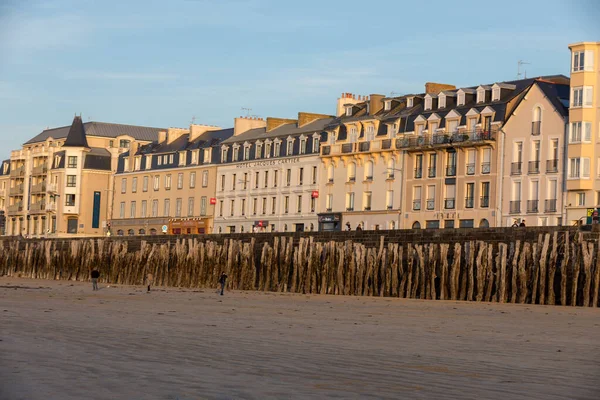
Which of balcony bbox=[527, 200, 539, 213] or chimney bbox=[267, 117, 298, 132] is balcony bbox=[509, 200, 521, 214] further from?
chimney bbox=[267, 117, 298, 132]

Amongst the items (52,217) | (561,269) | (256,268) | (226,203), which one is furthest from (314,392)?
(52,217)

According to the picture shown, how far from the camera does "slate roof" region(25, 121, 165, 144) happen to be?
120500 millimetres

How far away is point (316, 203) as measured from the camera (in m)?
82.7

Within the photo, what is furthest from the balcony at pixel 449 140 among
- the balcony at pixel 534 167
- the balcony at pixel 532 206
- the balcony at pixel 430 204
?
the balcony at pixel 532 206

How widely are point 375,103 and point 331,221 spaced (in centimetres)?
906

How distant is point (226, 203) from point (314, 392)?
7974cm

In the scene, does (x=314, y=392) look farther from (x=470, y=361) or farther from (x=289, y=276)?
(x=289, y=276)

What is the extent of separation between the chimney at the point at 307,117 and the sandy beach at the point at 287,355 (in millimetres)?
61535

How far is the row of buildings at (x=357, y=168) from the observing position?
213 feet

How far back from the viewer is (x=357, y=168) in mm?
79750

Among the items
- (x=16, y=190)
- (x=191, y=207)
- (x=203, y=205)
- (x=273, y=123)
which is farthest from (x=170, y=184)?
(x=16, y=190)

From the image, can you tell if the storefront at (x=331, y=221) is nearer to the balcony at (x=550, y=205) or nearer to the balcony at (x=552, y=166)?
the balcony at (x=550, y=205)

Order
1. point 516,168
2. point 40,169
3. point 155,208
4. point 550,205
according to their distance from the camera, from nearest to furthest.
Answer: point 550,205 → point 516,168 → point 155,208 → point 40,169

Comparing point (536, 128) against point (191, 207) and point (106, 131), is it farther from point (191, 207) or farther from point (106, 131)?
point (106, 131)
